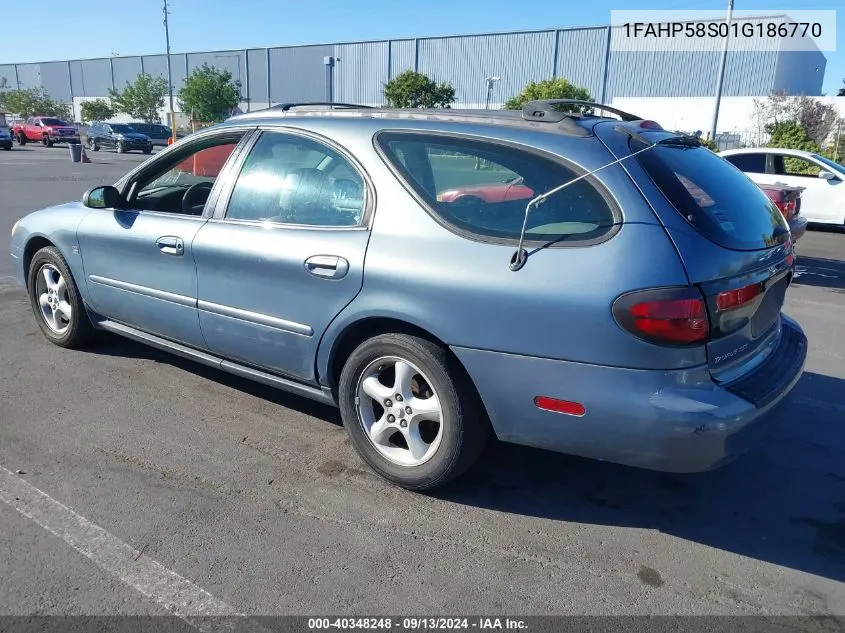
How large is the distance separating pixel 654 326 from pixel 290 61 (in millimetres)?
67056

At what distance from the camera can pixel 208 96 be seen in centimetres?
5172

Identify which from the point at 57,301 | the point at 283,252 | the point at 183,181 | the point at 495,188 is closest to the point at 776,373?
the point at 495,188

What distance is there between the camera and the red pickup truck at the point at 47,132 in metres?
42.6

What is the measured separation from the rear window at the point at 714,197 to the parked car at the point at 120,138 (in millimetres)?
40765

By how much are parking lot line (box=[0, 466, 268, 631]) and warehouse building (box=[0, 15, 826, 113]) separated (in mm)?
50961

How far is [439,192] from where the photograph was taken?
326 cm

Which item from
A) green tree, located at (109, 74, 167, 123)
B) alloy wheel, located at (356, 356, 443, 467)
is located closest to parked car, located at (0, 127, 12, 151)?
green tree, located at (109, 74, 167, 123)

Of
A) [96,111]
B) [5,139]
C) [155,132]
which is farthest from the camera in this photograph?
[96,111]

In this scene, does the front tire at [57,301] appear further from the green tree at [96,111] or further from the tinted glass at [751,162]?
the green tree at [96,111]

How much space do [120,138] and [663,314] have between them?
41.8 meters

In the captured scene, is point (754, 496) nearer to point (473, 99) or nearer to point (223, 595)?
point (223, 595)

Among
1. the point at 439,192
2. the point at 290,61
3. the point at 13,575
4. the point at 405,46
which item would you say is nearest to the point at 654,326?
the point at 439,192

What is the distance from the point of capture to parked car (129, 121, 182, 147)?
1645 inches

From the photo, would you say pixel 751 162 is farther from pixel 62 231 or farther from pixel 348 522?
pixel 348 522
